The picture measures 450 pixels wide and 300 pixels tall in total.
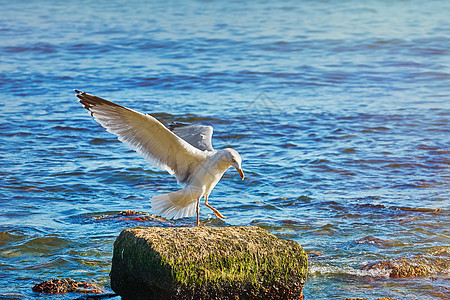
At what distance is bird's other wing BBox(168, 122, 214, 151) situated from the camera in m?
6.56

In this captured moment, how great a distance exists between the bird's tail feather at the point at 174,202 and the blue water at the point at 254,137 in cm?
72

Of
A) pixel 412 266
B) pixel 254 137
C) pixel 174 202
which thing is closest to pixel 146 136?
pixel 174 202

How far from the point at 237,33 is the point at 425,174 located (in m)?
13.4

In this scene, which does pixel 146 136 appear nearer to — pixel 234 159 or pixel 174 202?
pixel 174 202

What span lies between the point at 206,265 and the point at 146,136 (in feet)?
5.23

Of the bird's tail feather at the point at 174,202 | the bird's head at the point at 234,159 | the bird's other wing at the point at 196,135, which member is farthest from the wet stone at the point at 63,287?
the bird's other wing at the point at 196,135

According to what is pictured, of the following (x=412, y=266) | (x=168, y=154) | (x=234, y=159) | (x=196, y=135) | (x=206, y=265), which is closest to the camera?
(x=206, y=265)

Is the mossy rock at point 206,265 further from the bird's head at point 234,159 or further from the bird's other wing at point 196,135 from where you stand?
the bird's other wing at point 196,135

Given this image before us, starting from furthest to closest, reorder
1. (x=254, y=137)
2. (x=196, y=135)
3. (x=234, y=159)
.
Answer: (x=254, y=137) < (x=196, y=135) < (x=234, y=159)

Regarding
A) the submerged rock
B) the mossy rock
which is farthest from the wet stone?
the submerged rock

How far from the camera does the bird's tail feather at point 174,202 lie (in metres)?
6.01

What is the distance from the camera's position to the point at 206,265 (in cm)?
489

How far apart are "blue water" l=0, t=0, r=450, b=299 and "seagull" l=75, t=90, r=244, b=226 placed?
0.88 m

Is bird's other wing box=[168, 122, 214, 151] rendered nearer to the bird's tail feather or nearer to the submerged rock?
the bird's tail feather
